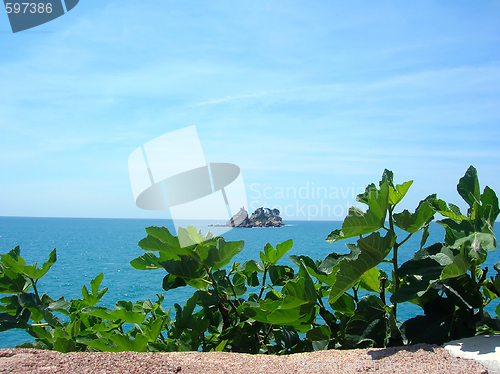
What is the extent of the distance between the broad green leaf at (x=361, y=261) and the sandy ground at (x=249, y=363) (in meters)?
0.22

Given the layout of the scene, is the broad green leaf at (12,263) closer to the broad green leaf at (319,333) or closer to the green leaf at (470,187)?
the broad green leaf at (319,333)

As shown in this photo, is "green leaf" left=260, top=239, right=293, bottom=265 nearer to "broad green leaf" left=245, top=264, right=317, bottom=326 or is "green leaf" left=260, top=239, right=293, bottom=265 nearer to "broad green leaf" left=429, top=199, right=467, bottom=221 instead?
"broad green leaf" left=245, top=264, right=317, bottom=326

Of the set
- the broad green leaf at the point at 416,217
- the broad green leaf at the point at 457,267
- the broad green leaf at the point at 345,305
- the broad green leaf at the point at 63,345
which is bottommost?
the broad green leaf at the point at 345,305

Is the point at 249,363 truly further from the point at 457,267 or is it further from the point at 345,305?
the point at 457,267

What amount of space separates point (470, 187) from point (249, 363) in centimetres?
116

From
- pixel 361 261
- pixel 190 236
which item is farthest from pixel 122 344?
pixel 361 261

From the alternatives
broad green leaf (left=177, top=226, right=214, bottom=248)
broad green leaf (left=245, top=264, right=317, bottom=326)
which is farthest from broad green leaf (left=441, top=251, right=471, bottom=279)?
broad green leaf (left=177, top=226, right=214, bottom=248)

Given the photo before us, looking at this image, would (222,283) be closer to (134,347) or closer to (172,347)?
(172,347)

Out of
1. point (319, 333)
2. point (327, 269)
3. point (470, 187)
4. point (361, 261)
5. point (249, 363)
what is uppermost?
point (470, 187)

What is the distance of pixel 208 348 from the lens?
5.68 ft

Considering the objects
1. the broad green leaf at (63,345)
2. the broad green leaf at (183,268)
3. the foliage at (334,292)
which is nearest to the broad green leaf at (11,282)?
the foliage at (334,292)

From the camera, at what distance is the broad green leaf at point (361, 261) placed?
1250 millimetres

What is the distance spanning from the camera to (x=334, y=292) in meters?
1.27

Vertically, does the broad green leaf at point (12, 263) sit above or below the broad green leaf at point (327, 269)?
above
